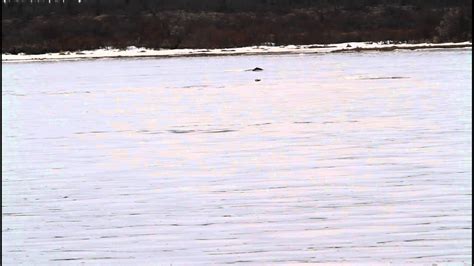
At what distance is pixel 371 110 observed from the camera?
20.8m

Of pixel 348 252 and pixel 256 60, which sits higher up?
pixel 348 252

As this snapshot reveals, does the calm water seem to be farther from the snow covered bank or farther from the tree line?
the tree line

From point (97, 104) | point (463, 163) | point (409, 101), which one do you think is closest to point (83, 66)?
point (97, 104)

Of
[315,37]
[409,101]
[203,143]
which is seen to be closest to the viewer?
[203,143]

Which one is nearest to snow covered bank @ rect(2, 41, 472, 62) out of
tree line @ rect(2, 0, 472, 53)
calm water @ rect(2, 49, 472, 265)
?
tree line @ rect(2, 0, 472, 53)

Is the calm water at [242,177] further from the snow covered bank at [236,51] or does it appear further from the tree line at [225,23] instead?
the tree line at [225,23]

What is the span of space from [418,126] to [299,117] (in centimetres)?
299

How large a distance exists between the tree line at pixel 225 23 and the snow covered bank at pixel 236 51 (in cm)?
245

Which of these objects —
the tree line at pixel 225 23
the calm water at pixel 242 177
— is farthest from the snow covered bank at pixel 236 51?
the calm water at pixel 242 177

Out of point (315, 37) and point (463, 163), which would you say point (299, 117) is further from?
point (315, 37)

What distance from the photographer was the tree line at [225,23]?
66.6 m

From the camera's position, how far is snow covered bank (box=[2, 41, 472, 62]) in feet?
186

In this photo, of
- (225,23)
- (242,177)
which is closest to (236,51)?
(225,23)

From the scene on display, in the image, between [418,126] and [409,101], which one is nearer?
[418,126]
